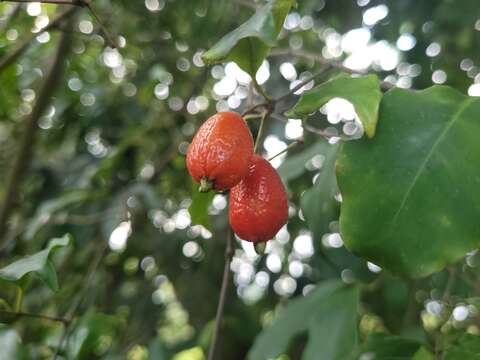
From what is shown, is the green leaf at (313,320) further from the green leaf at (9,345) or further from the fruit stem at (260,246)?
the green leaf at (9,345)

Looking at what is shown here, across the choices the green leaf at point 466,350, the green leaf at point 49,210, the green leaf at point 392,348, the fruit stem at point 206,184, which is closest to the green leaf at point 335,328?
the green leaf at point 392,348

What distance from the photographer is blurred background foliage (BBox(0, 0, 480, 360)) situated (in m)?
1.99

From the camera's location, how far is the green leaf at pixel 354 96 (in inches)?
32.5

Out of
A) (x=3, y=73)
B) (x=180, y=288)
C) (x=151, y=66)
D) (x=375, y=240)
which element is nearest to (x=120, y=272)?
(x=180, y=288)

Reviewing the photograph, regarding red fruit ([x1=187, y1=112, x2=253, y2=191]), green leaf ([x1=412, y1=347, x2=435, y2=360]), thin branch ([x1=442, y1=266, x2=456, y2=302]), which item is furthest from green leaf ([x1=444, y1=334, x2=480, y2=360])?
red fruit ([x1=187, y1=112, x2=253, y2=191])

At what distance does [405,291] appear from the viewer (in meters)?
2.25

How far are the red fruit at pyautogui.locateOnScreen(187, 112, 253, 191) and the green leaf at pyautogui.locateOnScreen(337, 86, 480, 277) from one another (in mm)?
140

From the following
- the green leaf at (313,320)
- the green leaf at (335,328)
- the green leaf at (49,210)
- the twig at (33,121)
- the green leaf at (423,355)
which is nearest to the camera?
the green leaf at (423,355)

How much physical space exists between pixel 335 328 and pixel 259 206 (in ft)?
2.17

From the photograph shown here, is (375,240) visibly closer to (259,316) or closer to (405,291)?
(405,291)

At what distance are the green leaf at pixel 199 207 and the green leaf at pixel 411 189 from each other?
0.36m


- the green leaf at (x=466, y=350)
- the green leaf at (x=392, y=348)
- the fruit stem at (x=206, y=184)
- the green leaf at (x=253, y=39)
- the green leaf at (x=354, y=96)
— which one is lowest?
the green leaf at (x=392, y=348)

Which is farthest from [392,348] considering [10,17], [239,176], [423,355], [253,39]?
[10,17]

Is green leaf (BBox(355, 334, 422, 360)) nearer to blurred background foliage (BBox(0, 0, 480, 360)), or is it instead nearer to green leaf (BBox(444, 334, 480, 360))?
green leaf (BBox(444, 334, 480, 360))
